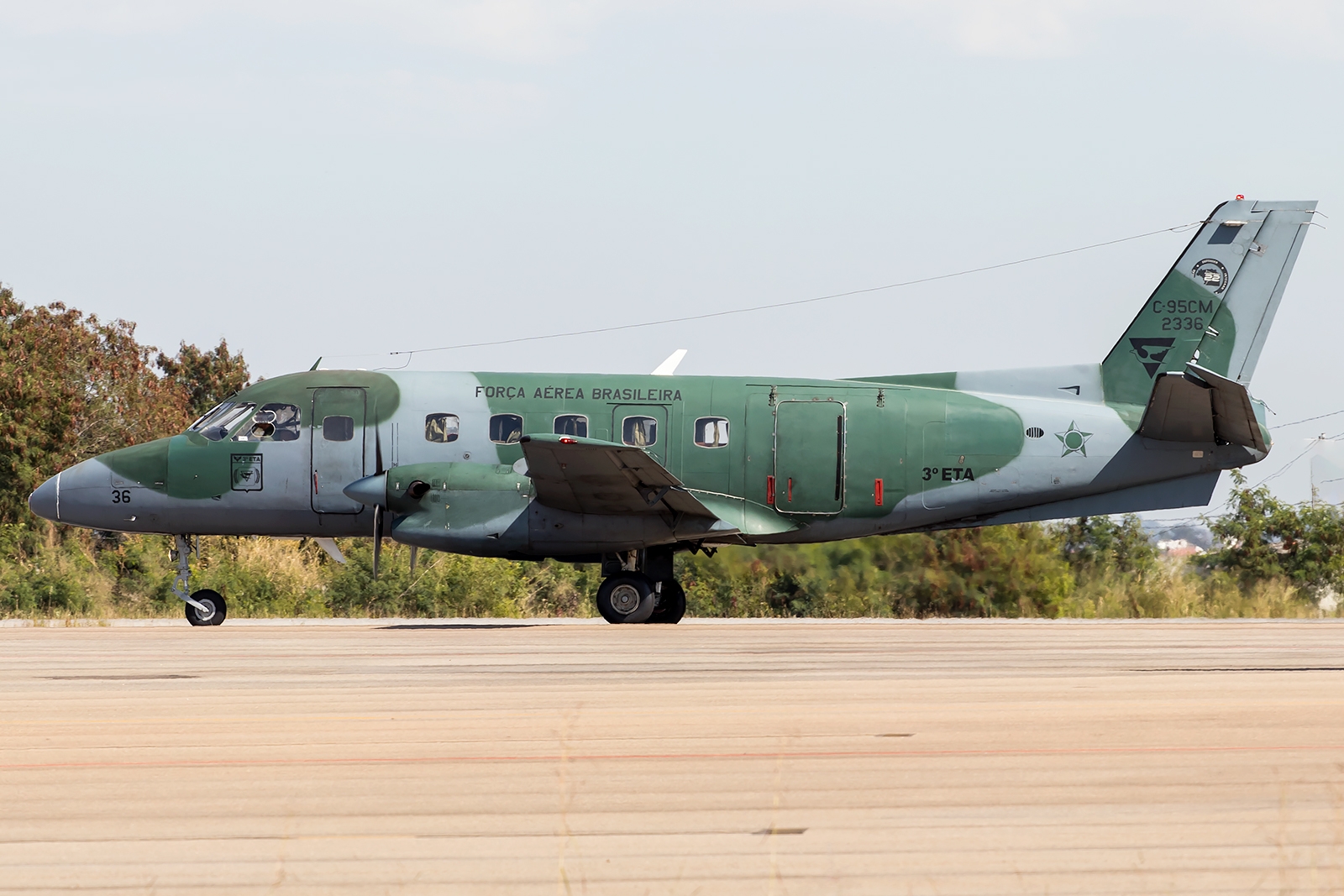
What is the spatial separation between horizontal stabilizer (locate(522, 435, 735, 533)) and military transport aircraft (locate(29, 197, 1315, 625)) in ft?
0.29

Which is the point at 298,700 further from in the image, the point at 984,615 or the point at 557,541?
the point at 984,615

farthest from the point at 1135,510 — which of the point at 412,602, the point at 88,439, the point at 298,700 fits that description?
the point at 88,439

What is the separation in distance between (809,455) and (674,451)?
200 centimetres

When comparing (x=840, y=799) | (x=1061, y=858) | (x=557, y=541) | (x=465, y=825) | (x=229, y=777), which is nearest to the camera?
(x=1061, y=858)

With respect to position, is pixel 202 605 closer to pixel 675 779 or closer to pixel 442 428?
pixel 442 428

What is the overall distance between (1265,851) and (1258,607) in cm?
2204

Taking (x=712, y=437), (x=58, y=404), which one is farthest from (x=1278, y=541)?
(x=58, y=404)

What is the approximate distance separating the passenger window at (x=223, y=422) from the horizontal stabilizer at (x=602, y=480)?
4.69 metres

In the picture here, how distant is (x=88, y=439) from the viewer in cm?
3173

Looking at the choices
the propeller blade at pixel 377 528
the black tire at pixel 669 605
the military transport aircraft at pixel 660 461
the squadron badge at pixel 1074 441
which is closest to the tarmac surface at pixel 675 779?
the propeller blade at pixel 377 528

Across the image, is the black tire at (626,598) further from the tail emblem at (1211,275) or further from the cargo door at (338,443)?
the tail emblem at (1211,275)

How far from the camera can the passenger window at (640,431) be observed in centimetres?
2117

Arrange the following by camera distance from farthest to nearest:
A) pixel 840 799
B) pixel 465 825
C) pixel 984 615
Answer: pixel 984 615 → pixel 840 799 → pixel 465 825

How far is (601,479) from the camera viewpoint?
2000cm
